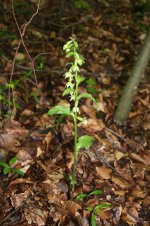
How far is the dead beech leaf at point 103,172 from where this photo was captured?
10.9ft

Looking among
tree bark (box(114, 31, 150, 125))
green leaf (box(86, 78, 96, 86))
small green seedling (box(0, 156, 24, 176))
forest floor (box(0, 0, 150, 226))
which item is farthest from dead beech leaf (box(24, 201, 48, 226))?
green leaf (box(86, 78, 96, 86))

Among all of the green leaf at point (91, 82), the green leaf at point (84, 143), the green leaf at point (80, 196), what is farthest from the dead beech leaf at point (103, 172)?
the green leaf at point (91, 82)

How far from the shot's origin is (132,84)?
12.2 feet

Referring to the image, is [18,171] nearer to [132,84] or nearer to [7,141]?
[7,141]

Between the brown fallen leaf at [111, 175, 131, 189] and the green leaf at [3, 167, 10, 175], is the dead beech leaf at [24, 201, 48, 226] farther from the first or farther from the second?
the brown fallen leaf at [111, 175, 131, 189]

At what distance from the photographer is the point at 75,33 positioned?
5.41 meters

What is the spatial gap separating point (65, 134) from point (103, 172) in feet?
2.06

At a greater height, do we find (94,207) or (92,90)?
(92,90)

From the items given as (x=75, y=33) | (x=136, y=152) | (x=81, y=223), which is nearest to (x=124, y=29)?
(x=75, y=33)

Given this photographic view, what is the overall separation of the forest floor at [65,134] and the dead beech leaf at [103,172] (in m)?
0.01

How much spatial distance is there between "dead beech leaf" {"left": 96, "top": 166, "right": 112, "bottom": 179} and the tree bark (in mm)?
816

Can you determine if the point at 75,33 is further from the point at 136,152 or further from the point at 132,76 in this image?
the point at 136,152

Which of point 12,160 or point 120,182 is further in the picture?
point 120,182

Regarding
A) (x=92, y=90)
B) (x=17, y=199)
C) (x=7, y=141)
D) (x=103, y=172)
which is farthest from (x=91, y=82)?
(x=17, y=199)
